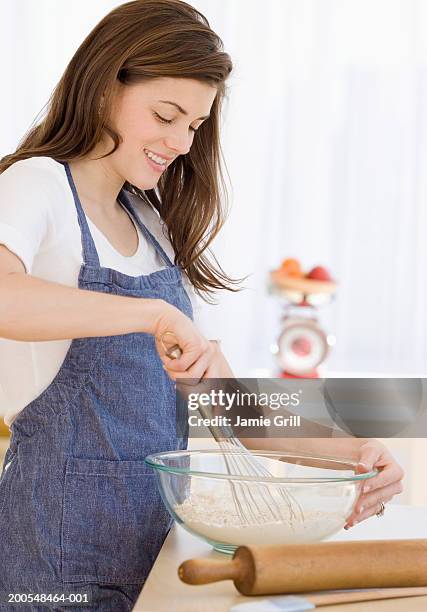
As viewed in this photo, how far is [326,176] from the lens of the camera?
8.97 ft

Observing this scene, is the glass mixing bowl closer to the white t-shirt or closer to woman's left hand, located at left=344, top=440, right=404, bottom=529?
woman's left hand, located at left=344, top=440, right=404, bottom=529

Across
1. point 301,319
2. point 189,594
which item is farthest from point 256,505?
point 301,319

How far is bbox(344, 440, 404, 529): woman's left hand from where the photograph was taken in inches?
43.7

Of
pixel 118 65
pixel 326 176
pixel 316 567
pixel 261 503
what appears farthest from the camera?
pixel 326 176

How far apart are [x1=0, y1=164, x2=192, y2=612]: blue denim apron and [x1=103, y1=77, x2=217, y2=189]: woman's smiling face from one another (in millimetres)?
164

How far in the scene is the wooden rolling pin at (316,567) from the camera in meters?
0.81

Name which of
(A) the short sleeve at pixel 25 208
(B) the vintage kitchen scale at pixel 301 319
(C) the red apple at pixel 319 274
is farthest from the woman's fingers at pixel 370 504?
(C) the red apple at pixel 319 274

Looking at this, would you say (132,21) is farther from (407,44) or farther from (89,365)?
(407,44)

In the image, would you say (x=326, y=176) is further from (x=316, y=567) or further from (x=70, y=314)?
(x=316, y=567)

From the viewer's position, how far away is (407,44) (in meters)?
2.69

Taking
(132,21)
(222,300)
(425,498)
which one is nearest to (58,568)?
(132,21)

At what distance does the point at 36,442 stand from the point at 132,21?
60 cm

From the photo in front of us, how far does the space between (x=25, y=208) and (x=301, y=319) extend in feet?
5.07

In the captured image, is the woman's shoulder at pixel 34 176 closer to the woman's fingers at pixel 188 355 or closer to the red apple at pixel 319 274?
the woman's fingers at pixel 188 355
